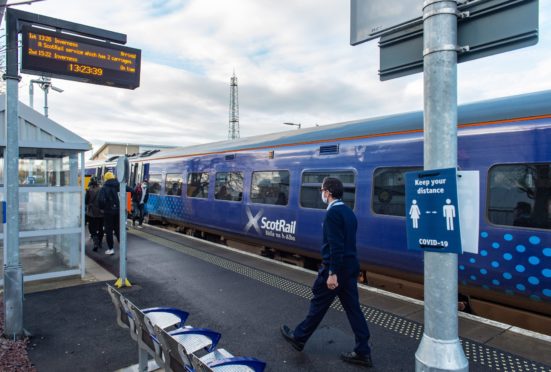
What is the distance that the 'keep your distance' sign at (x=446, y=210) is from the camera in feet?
6.63

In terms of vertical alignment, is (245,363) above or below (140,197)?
below

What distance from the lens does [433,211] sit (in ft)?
6.91

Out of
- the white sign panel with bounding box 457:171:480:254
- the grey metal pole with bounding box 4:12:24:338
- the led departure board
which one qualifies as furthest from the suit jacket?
the led departure board

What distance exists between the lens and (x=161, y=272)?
696 cm

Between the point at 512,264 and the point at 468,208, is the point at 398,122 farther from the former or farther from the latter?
the point at 468,208

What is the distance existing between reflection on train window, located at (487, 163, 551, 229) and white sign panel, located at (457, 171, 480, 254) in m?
2.78

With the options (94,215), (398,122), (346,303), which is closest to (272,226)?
(398,122)

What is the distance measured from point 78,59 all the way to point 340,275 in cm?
420

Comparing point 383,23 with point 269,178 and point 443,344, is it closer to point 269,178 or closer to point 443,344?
point 443,344

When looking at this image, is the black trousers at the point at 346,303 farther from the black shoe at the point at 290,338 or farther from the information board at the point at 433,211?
the information board at the point at 433,211

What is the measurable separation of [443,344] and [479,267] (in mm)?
2933

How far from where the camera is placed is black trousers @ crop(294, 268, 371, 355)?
3586 mm

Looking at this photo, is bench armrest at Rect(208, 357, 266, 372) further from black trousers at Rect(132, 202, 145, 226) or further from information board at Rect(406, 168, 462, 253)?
black trousers at Rect(132, 202, 145, 226)

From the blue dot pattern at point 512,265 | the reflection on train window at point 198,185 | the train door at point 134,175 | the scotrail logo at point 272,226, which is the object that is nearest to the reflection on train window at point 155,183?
the train door at point 134,175
